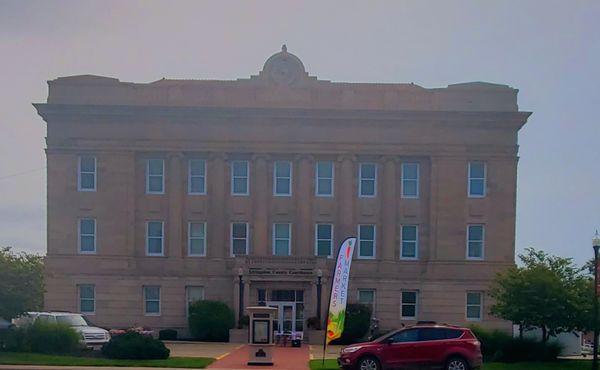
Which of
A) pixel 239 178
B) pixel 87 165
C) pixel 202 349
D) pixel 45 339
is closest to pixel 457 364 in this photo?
pixel 45 339

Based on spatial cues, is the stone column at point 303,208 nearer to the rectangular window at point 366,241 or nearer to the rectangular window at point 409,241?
the rectangular window at point 366,241

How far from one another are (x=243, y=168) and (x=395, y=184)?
364 inches

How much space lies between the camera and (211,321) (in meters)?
49.5

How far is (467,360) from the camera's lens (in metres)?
28.1

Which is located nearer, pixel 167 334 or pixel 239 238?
pixel 167 334

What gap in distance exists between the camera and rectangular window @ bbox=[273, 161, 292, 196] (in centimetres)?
5450

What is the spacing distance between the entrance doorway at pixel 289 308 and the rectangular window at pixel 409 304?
658cm

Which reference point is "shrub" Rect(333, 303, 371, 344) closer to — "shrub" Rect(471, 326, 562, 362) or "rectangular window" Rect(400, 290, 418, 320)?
"rectangular window" Rect(400, 290, 418, 320)

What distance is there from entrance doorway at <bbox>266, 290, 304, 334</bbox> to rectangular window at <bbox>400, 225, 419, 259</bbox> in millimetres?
7375

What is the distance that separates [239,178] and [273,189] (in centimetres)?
217

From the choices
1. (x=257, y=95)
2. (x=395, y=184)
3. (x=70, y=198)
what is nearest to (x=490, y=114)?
(x=395, y=184)

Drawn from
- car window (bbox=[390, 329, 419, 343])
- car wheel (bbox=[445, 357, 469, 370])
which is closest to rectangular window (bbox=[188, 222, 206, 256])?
car window (bbox=[390, 329, 419, 343])

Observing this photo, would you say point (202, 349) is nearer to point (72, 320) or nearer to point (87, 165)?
point (72, 320)

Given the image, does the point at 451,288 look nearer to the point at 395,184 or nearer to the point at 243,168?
the point at 395,184
